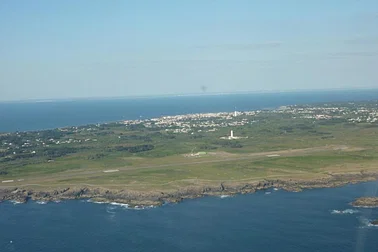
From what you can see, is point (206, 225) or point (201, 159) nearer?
point (206, 225)

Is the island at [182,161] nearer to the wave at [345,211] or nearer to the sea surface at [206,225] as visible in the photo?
the sea surface at [206,225]

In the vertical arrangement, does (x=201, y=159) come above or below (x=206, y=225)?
above

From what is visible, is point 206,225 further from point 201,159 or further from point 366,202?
point 201,159

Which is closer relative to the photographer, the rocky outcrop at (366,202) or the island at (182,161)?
the rocky outcrop at (366,202)

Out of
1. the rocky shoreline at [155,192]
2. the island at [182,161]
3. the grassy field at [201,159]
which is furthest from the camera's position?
the grassy field at [201,159]

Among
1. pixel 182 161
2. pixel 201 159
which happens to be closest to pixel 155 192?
pixel 182 161

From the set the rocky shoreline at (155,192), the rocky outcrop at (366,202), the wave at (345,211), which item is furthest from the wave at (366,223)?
the rocky shoreline at (155,192)

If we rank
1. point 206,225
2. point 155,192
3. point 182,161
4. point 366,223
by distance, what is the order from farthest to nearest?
point 182,161 → point 155,192 → point 206,225 → point 366,223
